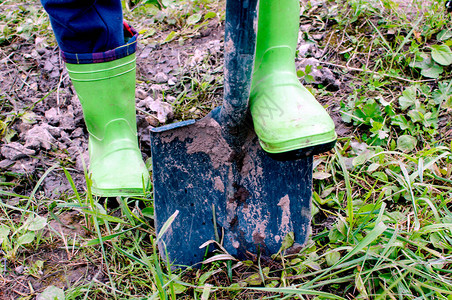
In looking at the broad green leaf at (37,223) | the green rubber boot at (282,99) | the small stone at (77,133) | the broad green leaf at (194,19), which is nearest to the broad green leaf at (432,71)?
the green rubber boot at (282,99)

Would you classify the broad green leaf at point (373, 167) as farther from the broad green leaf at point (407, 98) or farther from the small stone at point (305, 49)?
the small stone at point (305, 49)

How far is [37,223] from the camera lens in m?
1.28

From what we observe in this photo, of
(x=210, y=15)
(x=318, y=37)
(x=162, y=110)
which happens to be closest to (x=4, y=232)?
(x=162, y=110)

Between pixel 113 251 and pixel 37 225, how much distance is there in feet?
1.01

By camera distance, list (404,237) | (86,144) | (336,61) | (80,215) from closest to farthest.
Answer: (404,237) → (80,215) → (86,144) → (336,61)

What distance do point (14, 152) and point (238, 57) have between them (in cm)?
123

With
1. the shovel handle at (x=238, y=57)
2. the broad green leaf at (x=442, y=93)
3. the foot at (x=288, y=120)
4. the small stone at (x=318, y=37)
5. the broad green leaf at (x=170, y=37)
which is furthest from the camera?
the broad green leaf at (x=170, y=37)

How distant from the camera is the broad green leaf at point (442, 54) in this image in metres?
1.74

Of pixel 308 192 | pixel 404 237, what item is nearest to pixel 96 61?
pixel 308 192

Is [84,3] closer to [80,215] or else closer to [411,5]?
[80,215]

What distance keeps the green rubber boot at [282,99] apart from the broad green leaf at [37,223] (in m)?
0.85

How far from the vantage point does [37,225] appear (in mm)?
1273

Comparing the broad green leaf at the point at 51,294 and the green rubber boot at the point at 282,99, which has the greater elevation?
the green rubber boot at the point at 282,99

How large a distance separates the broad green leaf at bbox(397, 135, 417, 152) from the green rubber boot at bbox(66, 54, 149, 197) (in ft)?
3.51
